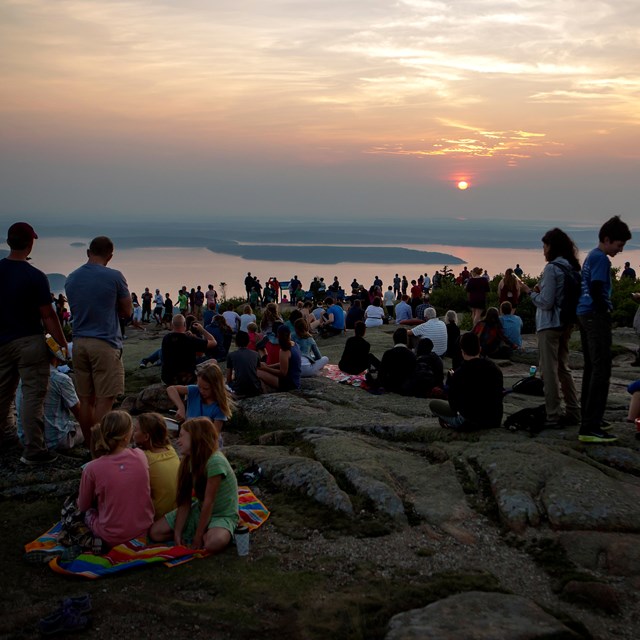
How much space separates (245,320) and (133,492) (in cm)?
1217

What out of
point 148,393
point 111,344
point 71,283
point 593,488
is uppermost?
point 71,283

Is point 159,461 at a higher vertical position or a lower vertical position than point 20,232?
lower

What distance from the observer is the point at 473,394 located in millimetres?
8047

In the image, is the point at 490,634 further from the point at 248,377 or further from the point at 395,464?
the point at 248,377

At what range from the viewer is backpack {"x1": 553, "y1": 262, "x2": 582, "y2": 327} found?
7.77 meters

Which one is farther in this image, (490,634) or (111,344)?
(111,344)

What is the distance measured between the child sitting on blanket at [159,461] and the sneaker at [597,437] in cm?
427

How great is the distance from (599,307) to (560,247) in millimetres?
1140

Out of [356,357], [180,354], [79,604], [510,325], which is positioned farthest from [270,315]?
[79,604]

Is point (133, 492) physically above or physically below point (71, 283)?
below

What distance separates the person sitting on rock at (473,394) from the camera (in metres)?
7.93

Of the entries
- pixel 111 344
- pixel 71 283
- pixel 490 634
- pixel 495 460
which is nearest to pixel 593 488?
pixel 495 460

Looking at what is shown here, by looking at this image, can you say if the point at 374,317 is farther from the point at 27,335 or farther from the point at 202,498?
the point at 202,498

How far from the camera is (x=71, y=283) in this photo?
707 centimetres
